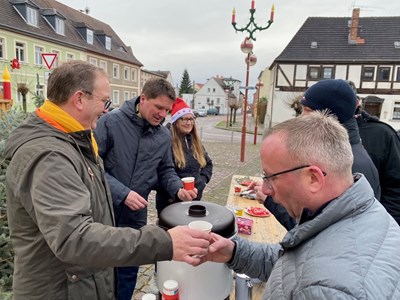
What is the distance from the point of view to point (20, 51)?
21.5m

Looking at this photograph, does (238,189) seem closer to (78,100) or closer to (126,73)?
(78,100)

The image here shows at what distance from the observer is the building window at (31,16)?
73.0 feet

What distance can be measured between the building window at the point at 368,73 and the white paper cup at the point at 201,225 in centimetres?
2770

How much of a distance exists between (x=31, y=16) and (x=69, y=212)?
2675 centimetres

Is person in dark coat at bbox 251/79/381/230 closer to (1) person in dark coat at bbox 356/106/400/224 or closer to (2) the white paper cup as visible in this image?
(1) person in dark coat at bbox 356/106/400/224

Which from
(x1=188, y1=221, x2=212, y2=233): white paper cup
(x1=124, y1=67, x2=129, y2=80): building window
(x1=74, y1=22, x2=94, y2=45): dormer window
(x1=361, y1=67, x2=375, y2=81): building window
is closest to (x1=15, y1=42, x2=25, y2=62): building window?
(x1=74, y1=22, x2=94, y2=45): dormer window

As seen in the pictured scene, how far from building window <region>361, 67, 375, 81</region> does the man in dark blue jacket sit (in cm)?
2673

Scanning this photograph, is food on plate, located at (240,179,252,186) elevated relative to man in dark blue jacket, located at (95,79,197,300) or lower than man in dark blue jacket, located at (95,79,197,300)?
lower

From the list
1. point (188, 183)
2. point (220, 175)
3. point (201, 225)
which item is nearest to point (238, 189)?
point (188, 183)

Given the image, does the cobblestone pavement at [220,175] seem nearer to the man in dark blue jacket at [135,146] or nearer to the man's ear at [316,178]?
the man in dark blue jacket at [135,146]

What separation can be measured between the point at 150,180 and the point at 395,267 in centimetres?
202

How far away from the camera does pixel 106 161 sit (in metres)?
2.52

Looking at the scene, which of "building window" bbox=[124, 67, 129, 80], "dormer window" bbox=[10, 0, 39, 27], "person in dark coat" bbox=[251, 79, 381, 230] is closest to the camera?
"person in dark coat" bbox=[251, 79, 381, 230]

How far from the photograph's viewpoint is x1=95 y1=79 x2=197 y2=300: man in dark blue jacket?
2.49 metres
